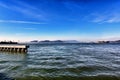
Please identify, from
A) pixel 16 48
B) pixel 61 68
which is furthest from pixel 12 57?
pixel 61 68

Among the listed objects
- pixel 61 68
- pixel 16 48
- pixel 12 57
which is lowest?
pixel 61 68

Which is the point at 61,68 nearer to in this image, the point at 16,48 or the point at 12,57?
the point at 12,57

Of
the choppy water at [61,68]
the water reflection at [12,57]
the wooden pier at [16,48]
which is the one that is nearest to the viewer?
the choppy water at [61,68]

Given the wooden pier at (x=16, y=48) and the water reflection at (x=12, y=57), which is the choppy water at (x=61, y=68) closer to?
the water reflection at (x=12, y=57)

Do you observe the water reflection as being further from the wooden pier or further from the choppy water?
the wooden pier

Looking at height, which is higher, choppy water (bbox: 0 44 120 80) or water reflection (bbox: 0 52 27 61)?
water reflection (bbox: 0 52 27 61)

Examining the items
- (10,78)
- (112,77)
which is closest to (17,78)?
(10,78)

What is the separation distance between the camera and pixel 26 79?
11.8 m

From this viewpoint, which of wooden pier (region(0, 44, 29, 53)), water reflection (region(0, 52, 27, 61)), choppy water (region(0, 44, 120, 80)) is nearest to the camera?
choppy water (region(0, 44, 120, 80))

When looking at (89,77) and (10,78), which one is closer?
(10,78)

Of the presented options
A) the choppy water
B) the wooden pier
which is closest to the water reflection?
the choppy water

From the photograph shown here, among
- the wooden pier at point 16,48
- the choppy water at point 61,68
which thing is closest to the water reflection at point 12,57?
the choppy water at point 61,68

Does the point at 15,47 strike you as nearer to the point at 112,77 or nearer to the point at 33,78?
the point at 33,78

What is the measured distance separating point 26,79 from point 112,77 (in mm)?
7414
